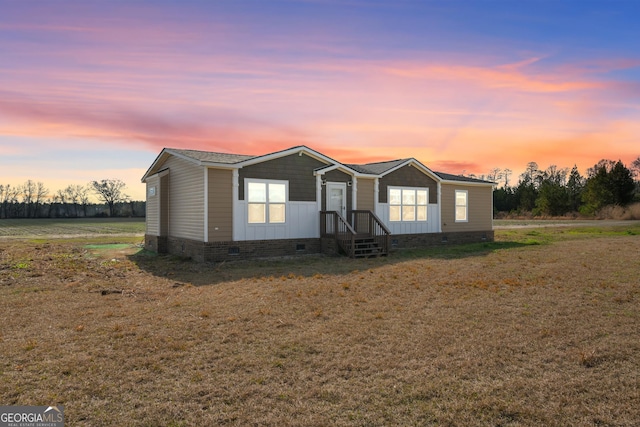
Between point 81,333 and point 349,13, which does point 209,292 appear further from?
point 349,13

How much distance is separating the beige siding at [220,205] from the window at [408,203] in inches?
294

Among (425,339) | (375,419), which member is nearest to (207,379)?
(375,419)

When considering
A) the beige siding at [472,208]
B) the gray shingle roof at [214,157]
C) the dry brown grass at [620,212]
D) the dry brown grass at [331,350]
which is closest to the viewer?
the dry brown grass at [331,350]

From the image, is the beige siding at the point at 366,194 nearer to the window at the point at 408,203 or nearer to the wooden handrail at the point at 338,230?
the window at the point at 408,203

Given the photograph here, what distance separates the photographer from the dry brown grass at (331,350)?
3.64m

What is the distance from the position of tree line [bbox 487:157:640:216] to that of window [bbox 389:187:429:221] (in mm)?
37456

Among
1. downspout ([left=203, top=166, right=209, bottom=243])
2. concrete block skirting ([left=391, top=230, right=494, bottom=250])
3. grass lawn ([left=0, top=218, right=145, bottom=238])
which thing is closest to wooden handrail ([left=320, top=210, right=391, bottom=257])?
concrete block skirting ([left=391, top=230, right=494, bottom=250])

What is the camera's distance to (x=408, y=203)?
18766 mm

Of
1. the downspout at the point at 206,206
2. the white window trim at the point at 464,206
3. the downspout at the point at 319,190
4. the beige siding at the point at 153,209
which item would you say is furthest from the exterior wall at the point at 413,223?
the beige siding at the point at 153,209

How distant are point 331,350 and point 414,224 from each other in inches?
567

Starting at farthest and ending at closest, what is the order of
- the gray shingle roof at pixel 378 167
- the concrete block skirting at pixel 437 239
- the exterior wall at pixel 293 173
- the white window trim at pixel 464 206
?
1. the white window trim at pixel 464 206
2. the concrete block skirting at pixel 437 239
3. the gray shingle roof at pixel 378 167
4. the exterior wall at pixel 293 173

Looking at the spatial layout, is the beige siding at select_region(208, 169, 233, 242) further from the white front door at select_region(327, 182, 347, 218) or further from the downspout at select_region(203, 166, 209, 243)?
the white front door at select_region(327, 182, 347, 218)

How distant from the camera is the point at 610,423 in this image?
11.1 ft

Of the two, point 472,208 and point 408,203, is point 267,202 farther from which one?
point 472,208
